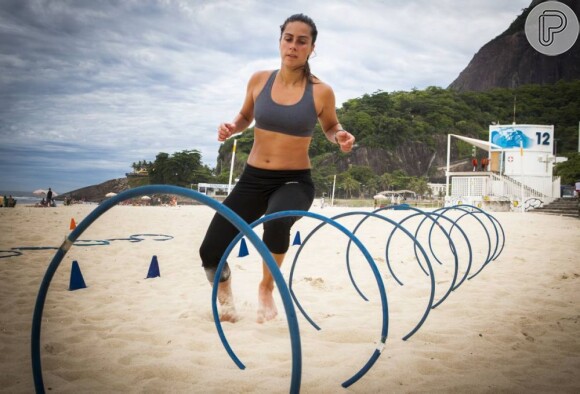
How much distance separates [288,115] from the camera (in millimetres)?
2922

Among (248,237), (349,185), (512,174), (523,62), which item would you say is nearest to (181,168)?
(349,185)

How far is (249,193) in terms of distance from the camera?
3.04 m

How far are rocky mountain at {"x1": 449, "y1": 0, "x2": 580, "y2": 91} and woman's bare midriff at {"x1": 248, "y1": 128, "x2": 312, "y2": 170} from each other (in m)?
205

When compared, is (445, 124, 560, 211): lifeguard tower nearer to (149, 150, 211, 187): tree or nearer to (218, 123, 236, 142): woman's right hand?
(218, 123, 236, 142): woman's right hand

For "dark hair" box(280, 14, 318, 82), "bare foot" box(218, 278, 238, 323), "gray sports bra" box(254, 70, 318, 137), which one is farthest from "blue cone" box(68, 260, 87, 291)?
"dark hair" box(280, 14, 318, 82)

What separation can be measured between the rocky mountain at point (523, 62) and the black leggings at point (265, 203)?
20512cm

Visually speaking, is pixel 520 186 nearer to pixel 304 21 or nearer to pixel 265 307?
pixel 265 307

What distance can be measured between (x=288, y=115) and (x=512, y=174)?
37663 millimetres

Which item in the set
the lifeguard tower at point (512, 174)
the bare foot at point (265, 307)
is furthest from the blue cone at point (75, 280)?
the lifeguard tower at point (512, 174)

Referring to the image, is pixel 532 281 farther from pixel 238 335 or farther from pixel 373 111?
pixel 373 111

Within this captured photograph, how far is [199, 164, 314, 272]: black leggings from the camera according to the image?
2857 millimetres

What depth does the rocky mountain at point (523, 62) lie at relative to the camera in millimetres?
169125

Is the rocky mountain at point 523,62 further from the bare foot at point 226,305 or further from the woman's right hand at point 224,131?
the bare foot at point 226,305

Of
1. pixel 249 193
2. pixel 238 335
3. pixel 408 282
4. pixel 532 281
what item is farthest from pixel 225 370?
pixel 532 281
